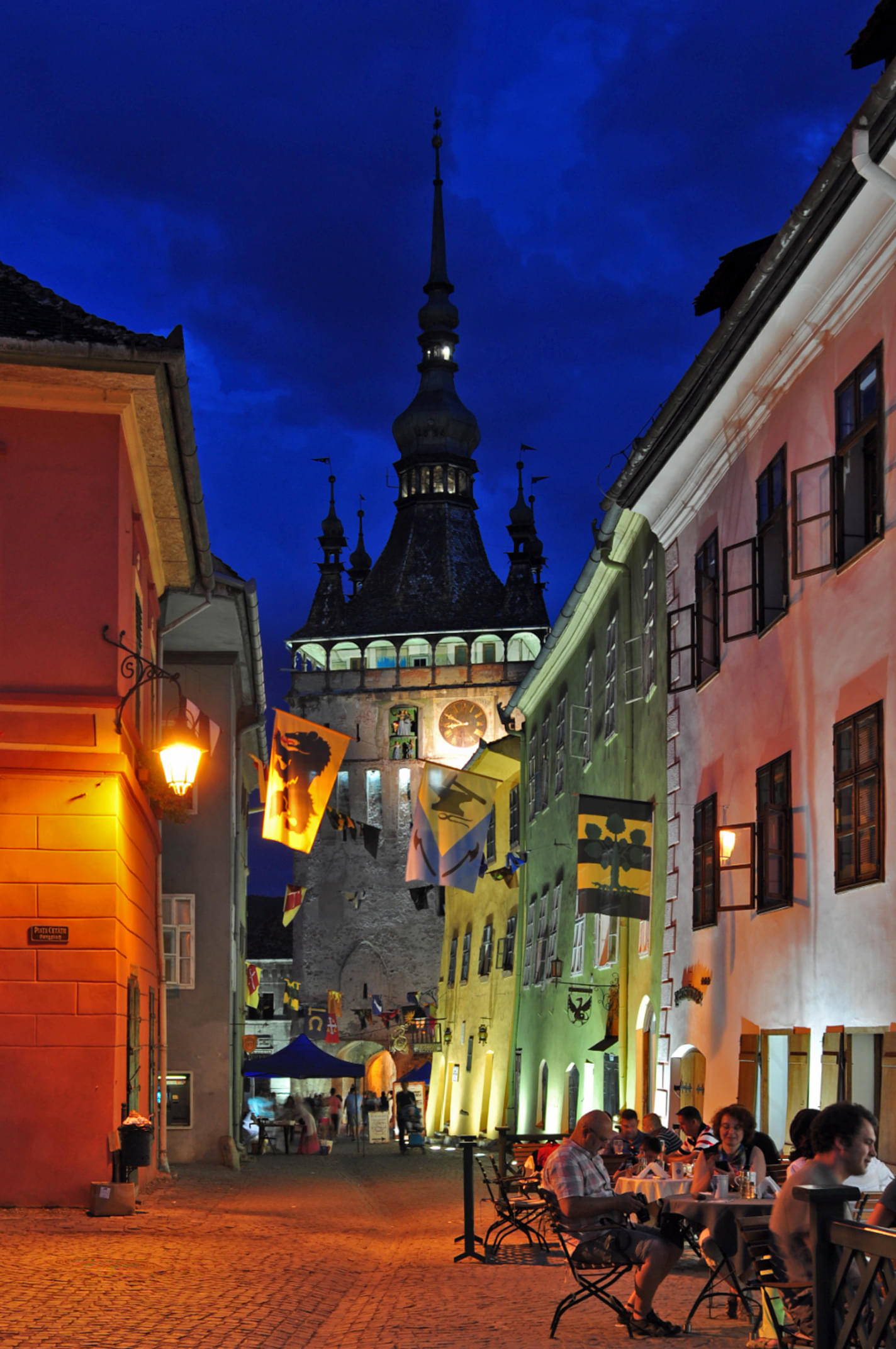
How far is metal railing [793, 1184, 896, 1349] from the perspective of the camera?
553cm

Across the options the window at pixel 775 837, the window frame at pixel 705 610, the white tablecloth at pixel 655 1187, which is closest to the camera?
the white tablecloth at pixel 655 1187

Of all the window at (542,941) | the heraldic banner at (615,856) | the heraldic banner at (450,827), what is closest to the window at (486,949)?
the window at (542,941)

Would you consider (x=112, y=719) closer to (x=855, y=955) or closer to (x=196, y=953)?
(x=855, y=955)

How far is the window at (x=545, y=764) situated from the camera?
104 feet

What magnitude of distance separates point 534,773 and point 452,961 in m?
14.3

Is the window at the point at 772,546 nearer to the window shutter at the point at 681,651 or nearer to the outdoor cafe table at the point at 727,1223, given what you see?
the window shutter at the point at 681,651

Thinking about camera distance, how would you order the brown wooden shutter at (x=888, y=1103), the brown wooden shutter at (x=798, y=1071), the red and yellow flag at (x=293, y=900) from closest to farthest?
the brown wooden shutter at (x=888, y=1103)
the brown wooden shutter at (x=798, y=1071)
the red and yellow flag at (x=293, y=900)

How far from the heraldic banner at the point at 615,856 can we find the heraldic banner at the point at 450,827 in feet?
20.1

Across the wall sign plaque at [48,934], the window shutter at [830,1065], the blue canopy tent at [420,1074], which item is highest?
the wall sign plaque at [48,934]

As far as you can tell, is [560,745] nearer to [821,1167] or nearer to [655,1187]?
[655,1187]

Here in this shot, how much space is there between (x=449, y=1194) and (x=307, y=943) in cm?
5327

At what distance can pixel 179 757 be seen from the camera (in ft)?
52.2

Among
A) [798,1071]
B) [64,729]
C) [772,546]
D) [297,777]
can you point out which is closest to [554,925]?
[297,777]

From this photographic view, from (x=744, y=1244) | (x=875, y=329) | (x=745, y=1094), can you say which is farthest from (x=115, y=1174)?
(x=875, y=329)
